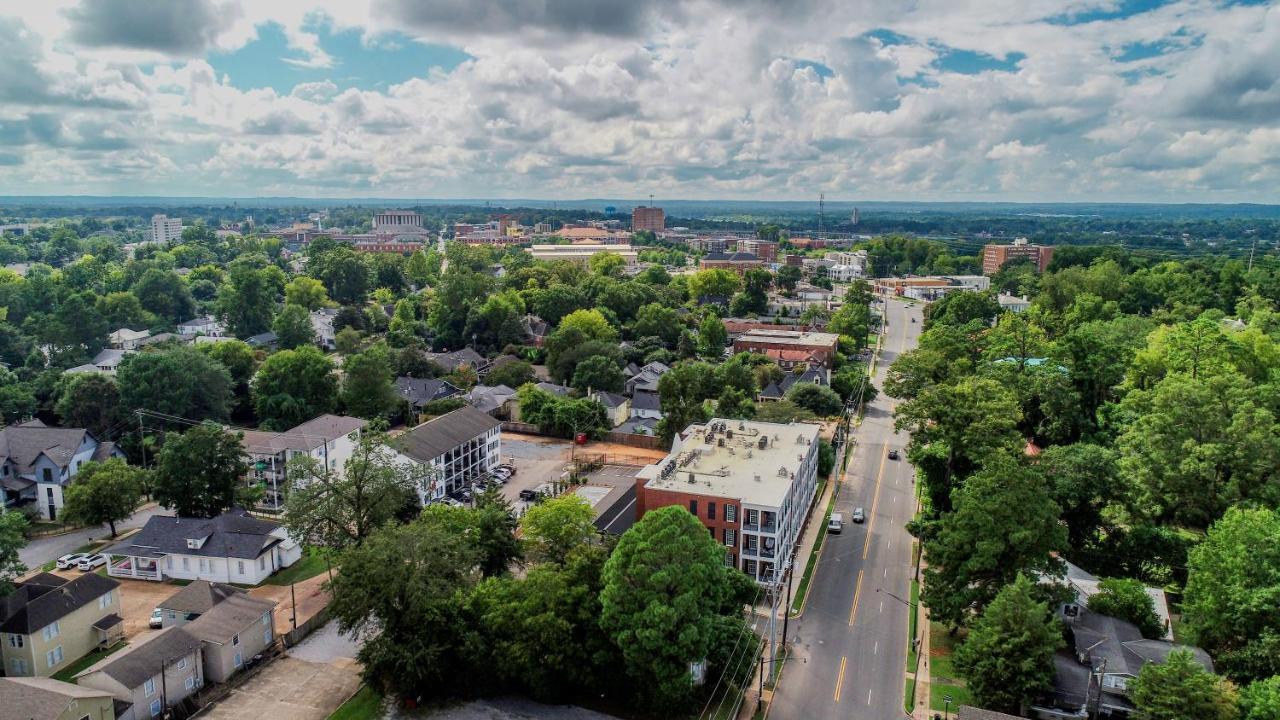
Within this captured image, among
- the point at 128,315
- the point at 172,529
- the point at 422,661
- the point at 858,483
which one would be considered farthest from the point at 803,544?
the point at 128,315

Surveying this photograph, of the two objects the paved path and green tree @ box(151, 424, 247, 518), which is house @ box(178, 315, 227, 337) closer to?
the paved path

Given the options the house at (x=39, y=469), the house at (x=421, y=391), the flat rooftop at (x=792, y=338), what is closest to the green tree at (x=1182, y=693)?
the house at (x=421, y=391)

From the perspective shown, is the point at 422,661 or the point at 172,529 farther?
the point at 172,529

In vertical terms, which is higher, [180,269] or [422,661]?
[180,269]

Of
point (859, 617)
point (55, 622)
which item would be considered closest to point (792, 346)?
point (859, 617)

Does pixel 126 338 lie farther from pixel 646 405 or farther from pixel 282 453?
pixel 646 405

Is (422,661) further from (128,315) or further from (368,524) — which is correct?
(128,315)
